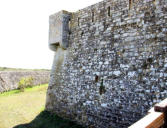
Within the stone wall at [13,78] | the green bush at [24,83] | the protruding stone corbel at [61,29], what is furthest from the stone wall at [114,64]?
the stone wall at [13,78]

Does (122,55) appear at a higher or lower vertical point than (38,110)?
higher

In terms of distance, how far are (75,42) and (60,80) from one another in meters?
2.24

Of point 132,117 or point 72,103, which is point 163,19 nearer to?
point 132,117

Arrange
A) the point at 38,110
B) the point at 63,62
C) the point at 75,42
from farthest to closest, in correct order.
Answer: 1. the point at 38,110
2. the point at 63,62
3. the point at 75,42

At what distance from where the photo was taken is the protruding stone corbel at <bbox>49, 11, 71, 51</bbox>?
9562 mm

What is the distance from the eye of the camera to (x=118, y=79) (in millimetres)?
6812

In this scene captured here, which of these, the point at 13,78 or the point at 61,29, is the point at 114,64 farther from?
the point at 13,78

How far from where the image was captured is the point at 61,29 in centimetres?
954

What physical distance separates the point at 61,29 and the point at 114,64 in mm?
3894

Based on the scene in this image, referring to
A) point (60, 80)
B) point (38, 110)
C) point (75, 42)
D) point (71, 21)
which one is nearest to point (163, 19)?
point (75, 42)

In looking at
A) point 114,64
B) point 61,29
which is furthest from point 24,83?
point 114,64

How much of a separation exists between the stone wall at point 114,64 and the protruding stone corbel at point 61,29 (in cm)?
26

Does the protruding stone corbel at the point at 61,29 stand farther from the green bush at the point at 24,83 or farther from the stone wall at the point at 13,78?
the stone wall at the point at 13,78

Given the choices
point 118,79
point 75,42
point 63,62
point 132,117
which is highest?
point 75,42
